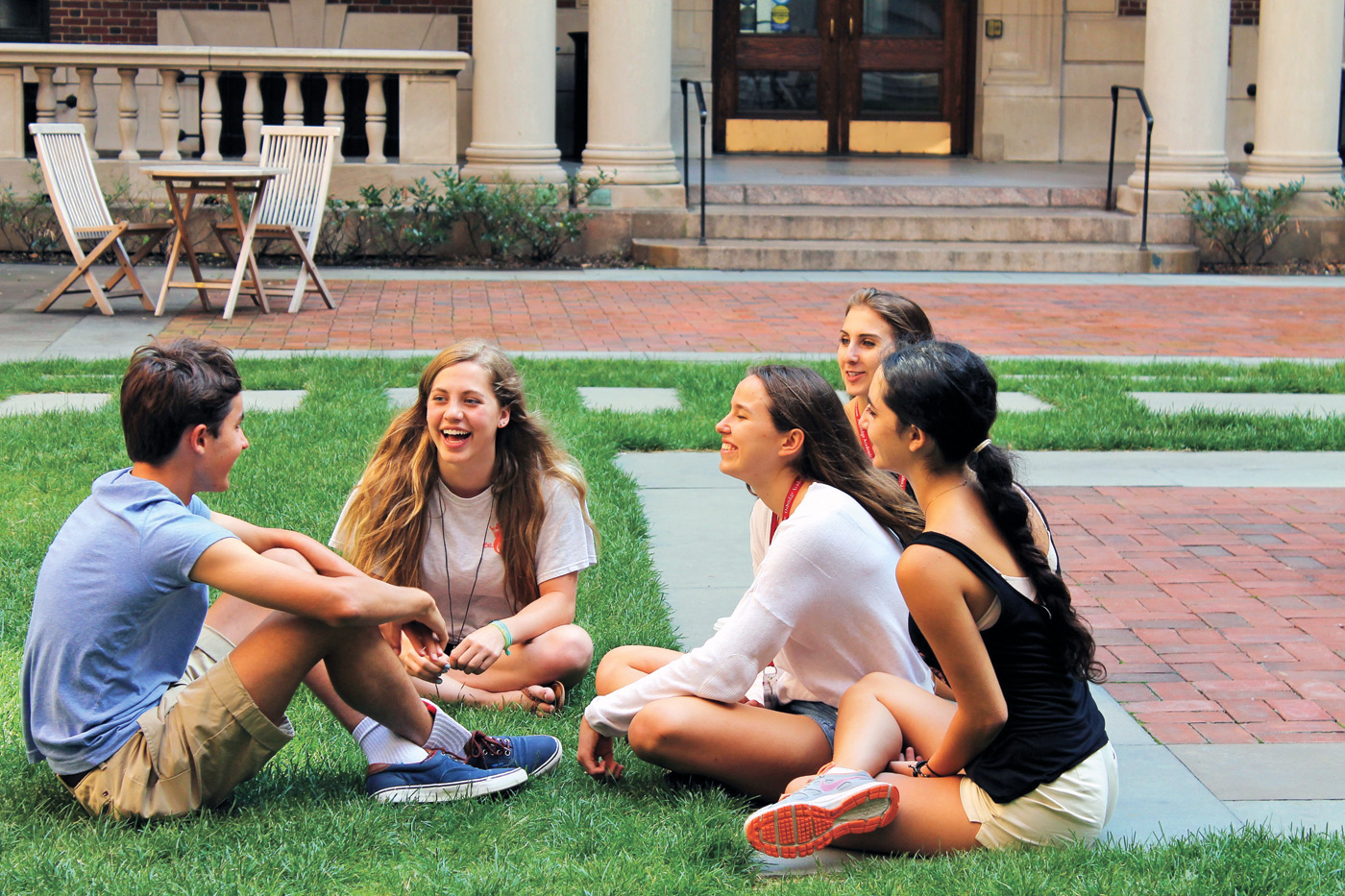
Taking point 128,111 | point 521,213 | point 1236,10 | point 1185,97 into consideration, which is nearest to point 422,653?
point 521,213

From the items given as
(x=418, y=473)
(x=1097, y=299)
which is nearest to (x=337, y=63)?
(x=1097, y=299)

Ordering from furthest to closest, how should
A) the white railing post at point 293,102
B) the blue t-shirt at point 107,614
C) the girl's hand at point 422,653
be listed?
the white railing post at point 293,102
the girl's hand at point 422,653
the blue t-shirt at point 107,614

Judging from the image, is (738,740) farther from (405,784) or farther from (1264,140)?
(1264,140)

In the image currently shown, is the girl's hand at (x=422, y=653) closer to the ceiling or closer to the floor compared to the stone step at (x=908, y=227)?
closer to the floor

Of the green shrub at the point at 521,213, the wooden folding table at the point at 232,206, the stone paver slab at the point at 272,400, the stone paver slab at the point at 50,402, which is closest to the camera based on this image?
the stone paver slab at the point at 50,402

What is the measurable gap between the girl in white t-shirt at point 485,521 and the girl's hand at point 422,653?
0.17 metres

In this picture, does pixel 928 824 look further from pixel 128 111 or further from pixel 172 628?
pixel 128 111

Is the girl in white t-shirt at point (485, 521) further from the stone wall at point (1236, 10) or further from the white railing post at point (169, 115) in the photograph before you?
the stone wall at point (1236, 10)

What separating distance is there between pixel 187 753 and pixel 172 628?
0.27 meters

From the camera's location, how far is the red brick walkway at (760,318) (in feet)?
30.1

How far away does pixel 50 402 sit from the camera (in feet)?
23.8

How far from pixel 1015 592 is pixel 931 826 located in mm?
533

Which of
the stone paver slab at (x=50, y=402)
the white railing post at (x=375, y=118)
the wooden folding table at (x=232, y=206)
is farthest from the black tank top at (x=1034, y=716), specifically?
the white railing post at (x=375, y=118)

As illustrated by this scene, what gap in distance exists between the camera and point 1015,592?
2.75 metres
